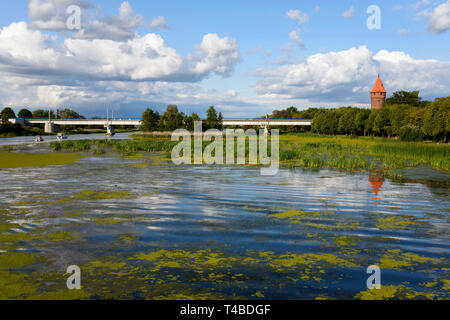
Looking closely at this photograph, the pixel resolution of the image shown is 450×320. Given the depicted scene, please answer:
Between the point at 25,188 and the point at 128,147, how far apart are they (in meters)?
39.5

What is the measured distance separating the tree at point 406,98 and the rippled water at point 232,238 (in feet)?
430

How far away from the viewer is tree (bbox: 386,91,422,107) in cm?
14050

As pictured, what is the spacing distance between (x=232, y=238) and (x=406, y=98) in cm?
14808

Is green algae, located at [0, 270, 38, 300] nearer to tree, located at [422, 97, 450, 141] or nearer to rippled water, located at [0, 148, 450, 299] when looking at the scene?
rippled water, located at [0, 148, 450, 299]

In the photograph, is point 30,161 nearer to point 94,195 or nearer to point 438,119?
point 94,195

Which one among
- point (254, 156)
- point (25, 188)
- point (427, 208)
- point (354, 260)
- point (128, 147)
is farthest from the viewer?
point (128, 147)

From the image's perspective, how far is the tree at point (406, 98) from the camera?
140500mm

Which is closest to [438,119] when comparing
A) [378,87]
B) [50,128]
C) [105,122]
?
[378,87]

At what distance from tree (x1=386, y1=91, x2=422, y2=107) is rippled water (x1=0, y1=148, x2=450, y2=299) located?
131104 mm

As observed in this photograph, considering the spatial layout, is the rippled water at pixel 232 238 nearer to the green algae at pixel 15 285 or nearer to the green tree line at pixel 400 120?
the green algae at pixel 15 285

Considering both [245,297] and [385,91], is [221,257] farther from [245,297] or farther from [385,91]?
[385,91]

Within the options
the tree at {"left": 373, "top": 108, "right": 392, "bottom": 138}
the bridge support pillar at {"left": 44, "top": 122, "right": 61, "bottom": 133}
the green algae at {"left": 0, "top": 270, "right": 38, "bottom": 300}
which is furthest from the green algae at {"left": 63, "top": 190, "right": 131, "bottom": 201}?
the bridge support pillar at {"left": 44, "top": 122, "right": 61, "bottom": 133}

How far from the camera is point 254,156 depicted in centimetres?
4578
